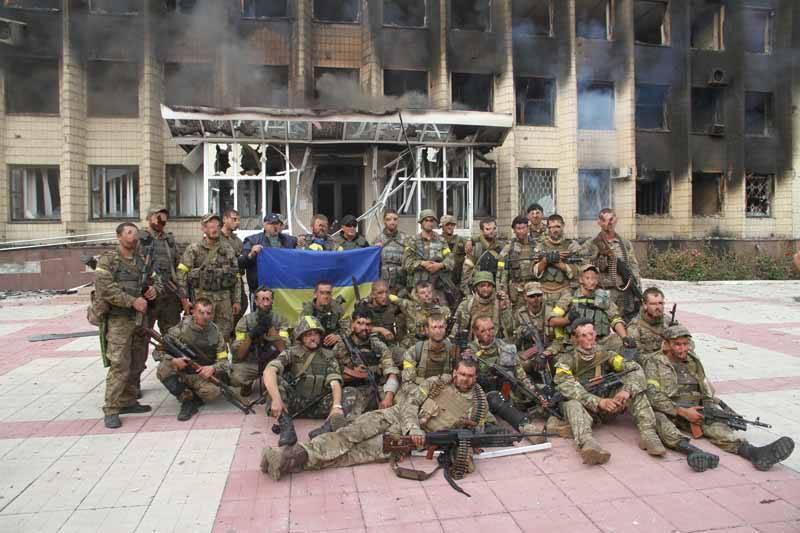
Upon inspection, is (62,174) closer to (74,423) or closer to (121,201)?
(121,201)

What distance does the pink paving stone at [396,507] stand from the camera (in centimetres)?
335

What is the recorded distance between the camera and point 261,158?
521 inches

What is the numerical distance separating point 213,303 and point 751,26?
20.9 m

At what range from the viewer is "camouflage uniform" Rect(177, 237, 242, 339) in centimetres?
611

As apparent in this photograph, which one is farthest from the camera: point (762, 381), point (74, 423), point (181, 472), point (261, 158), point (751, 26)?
point (751, 26)

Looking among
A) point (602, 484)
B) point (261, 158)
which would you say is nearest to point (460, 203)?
point (261, 158)

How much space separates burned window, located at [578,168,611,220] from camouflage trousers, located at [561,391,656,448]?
13600 mm

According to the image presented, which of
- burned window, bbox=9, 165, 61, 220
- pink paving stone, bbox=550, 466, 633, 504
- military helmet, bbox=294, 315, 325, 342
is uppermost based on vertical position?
burned window, bbox=9, 165, 61, 220

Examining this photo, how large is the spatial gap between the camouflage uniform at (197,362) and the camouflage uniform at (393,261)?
2445mm

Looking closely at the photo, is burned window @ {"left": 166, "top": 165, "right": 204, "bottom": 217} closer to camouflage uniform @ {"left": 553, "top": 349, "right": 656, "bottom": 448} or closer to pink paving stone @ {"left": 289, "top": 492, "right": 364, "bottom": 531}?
camouflage uniform @ {"left": 553, "top": 349, "right": 656, "bottom": 448}

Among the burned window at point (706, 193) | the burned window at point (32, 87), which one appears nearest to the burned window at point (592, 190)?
the burned window at point (706, 193)

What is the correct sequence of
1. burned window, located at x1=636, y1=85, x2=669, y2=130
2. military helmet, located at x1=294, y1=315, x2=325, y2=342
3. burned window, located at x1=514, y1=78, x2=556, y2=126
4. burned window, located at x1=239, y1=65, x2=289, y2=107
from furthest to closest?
burned window, located at x1=636, y1=85, x2=669, y2=130 → burned window, located at x1=514, y1=78, x2=556, y2=126 → burned window, located at x1=239, y1=65, x2=289, y2=107 → military helmet, located at x1=294, y1=315, x2=325, y2=342

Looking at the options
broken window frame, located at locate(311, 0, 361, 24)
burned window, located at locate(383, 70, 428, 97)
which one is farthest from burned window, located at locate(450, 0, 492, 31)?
broken window frame, located at locate(311, 0, 361, 24)

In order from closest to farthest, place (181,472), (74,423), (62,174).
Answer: (181,472), (74,423), (62,174)
